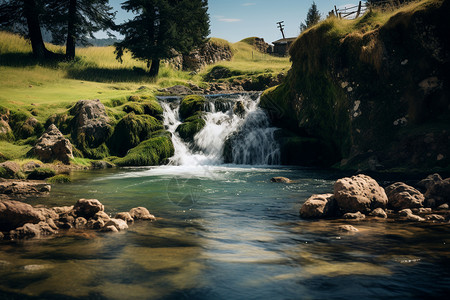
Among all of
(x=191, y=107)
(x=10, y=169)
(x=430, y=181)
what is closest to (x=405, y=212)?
(x=430, y=181)

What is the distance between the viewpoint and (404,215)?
7.82m

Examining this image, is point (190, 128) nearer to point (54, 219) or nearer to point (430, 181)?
point (430, 181)

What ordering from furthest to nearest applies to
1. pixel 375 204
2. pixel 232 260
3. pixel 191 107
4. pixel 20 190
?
pixel 191 107 < pixel 20 190 < pixel 375 204 < pixel 232 260

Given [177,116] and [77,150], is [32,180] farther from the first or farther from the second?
[177,116]

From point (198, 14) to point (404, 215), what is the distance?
40.3 meters

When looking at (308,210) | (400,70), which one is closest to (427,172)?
(400,70)

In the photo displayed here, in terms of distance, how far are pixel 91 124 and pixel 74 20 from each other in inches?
844

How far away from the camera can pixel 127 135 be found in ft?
64.8

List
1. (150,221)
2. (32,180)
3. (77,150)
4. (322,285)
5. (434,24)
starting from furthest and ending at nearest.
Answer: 1. (77,150)
2. (434,24)
3. (32,180)
4. (150,221)
5. (322,285)

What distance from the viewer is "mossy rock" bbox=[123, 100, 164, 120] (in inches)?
859

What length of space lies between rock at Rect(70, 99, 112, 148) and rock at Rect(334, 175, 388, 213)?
47.0ft

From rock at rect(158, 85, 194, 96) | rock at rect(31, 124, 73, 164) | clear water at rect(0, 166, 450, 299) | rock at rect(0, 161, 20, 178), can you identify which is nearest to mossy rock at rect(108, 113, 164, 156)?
rock at rect(31, 124, 73, 164)

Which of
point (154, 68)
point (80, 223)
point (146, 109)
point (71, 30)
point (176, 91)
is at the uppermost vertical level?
point (71, 30)

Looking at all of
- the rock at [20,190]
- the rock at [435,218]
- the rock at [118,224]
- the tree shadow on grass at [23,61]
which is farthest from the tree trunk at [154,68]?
the rock at [435,218]
